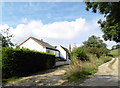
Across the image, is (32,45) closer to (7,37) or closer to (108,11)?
(7,37)

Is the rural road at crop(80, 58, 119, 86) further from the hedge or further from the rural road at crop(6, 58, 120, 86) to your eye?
the hedge

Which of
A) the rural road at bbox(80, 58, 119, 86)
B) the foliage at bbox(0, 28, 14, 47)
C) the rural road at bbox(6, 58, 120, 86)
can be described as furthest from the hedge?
the foliage at bbox(0, 28, 14, 47)

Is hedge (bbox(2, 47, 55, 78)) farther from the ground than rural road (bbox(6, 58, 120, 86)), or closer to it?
farther from the ground

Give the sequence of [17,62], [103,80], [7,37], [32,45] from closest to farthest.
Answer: [103,80] < [17,62] < [7,37] < [32,45]

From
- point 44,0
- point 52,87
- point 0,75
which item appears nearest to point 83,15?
point 44,0

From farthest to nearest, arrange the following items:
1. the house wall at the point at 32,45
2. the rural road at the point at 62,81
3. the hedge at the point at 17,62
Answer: the house wall at the point at 32,45
the hedge at the point at 17,62
the rural road at the point at 62,81

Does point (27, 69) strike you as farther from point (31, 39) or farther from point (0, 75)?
point (31, 39)

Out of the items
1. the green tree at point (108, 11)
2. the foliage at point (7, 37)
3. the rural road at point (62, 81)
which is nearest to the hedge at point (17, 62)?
the rural road at point (62, 81)

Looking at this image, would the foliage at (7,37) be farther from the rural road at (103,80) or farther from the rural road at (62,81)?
the rural road at (103,80)

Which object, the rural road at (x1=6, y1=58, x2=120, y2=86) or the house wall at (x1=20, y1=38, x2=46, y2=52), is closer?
the rural road at (x1=6, y1=58, x2=120, y2=86)

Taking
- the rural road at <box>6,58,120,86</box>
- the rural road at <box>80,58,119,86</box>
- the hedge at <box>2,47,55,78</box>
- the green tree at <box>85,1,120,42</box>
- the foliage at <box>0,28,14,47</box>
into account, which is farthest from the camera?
the foliage at <box>0,28,14,47</box>

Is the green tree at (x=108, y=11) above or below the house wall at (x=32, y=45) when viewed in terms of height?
above

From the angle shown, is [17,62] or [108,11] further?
[108,11]

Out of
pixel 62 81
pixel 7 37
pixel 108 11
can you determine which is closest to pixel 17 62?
pixel 62 81
